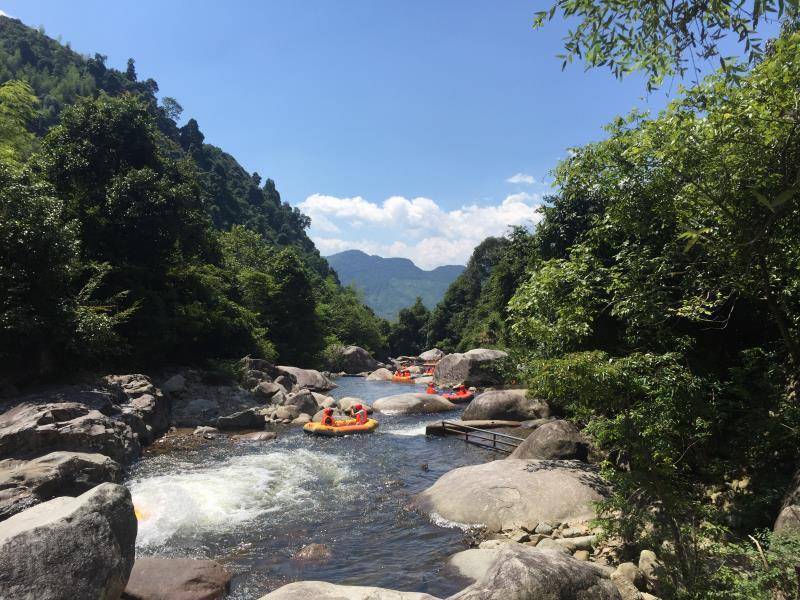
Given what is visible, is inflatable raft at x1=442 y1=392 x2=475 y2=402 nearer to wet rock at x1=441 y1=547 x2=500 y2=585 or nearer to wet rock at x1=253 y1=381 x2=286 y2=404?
wet rock at x1=253 y1=381 x2=286 y2=404

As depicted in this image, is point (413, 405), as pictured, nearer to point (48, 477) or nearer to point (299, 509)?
point (299, 509)

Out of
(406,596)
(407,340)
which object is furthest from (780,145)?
(407,340)

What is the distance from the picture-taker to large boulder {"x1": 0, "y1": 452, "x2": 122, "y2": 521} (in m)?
8.18

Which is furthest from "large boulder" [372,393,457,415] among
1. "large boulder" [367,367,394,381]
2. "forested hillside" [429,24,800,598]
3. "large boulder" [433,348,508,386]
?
"large boulder" [367,367,394,381]

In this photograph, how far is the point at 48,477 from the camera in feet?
28.8

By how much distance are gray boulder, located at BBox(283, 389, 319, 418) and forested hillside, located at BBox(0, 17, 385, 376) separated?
18.4 feet

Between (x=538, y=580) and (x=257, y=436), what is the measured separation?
13.5 metres

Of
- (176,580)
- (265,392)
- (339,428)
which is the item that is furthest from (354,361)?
(176,580)

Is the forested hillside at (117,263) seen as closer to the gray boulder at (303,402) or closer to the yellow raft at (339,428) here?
the gray boulder at (303,402)

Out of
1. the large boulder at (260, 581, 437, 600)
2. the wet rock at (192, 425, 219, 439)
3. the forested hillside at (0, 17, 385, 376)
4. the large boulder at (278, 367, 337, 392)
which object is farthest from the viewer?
the large boulder at (278, 367, 337, 392)

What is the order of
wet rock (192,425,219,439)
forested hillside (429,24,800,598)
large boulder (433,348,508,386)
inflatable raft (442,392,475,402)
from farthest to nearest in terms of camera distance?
large boulder (433,348,508,386), inflatable raft (442,392,475,402), wet rock (192,425,219,439), forested hillside (429,24,800,598)

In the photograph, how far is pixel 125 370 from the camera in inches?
759

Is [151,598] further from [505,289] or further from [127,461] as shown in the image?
[505,289]

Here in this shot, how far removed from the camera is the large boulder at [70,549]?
4770 millimetres
